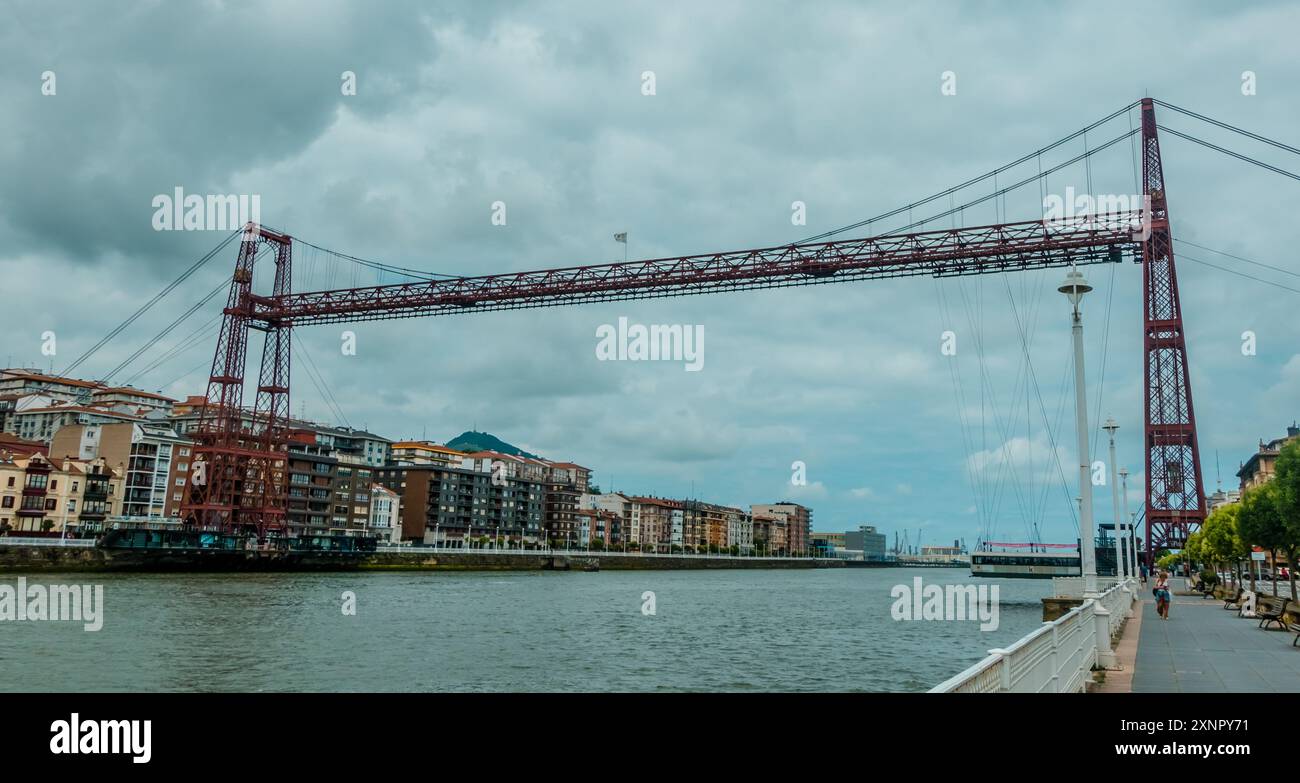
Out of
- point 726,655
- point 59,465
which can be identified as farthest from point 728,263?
point 59,465

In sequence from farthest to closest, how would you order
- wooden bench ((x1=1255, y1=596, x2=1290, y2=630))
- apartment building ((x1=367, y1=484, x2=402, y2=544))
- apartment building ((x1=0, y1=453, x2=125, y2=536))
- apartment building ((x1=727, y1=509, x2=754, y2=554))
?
apartment building ((x1=727, y1=509, x2=754, y2=554)), apartment building ((x1=367, y1=484, x2=402, y2=544)), apartment building ((x1=0, y1=453, x2=125, y2=536)), wooden bench ((x1=1255, y1=596, x2=1290, y2=630))

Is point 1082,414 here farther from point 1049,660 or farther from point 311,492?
point 311,492

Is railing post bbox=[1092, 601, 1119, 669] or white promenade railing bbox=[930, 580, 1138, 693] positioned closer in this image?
white promenade railing bbox=[930, 580, 1138, 693]

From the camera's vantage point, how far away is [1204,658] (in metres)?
Result: 13.4

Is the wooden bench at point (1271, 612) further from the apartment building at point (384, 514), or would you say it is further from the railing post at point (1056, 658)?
the apartment building at point (384, 514)

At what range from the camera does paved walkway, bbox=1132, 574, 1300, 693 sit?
1062 centimetres

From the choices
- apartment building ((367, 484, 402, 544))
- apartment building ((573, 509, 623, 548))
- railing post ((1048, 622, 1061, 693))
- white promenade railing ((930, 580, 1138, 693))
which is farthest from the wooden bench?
apartment building ((573, 509, 623, 548))

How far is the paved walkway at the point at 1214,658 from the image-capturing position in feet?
34.9

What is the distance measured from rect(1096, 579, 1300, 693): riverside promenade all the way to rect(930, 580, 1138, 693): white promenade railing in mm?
386

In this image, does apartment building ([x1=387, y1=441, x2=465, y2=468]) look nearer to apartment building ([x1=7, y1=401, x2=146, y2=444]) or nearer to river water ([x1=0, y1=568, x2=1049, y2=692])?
apartment building ([x1=7, y1=401, x2=146, y2=444])

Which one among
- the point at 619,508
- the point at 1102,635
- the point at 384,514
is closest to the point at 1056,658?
the point at 1102,635
